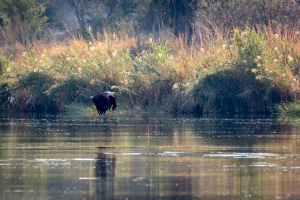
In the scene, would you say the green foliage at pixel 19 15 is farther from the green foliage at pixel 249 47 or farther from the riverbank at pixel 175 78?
the green foliage at pixel 249 47

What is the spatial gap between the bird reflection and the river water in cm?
1

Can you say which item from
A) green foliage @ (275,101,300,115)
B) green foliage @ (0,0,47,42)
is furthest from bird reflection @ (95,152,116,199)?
green foliage @ (0,0,47,42)

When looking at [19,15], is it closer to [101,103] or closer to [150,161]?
[101,103]

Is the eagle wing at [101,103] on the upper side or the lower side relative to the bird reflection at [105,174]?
upper

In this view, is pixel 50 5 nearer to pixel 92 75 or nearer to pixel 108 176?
pixel 92 75

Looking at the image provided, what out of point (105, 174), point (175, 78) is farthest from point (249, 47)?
point (105, 174)

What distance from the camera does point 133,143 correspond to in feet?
37.1

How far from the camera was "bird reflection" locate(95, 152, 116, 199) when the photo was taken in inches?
258

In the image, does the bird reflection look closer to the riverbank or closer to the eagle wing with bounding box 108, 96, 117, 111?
the eagle wing with bounding box 108, 96, 117, 111

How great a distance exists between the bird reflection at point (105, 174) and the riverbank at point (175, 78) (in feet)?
35.6

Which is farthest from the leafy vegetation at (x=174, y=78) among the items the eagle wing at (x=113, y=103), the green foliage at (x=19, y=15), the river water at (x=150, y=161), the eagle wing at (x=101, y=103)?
the green foliage at (x=19, y=15)

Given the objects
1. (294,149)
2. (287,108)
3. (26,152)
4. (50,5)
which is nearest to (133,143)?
(26,152)

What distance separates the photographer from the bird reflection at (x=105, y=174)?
6.56 m

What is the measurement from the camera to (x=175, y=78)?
21547mm
